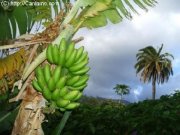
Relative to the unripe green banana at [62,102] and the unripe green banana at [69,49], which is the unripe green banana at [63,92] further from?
the unripe green banana at [69,49]

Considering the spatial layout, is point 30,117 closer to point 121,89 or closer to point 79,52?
point 79,52

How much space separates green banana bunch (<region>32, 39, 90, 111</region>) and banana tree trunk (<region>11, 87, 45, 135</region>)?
76 millimetres

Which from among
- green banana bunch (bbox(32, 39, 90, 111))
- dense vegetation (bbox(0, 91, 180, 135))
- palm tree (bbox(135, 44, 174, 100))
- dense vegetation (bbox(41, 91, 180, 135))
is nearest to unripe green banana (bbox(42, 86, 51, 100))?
green banana bunch (bbox(32, 39, 90, 111))

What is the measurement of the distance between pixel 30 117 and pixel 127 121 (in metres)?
5.70

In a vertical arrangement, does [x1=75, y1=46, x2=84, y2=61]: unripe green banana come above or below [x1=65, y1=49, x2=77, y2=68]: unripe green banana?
above

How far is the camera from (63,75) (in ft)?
9.27

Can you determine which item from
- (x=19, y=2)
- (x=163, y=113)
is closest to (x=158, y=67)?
(x=163, y=113)

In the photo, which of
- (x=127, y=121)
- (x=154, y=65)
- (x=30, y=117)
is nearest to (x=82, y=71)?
(x=30, y=117)

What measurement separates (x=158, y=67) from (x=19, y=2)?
6173cm

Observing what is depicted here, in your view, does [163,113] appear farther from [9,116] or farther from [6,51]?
[6,51]

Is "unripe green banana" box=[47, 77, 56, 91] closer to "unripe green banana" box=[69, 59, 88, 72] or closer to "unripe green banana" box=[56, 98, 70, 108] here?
"unripe green banana" box=[56, 98, 70, 108]

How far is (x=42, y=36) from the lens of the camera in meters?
3.02

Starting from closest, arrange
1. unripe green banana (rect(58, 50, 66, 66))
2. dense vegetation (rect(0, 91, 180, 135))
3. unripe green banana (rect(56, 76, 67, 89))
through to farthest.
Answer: unripe green banana (rect(56, 76, 67, 89)) < unripe green banana (rect(58, 50, 66, 66)) < dense vegetation (rect(0, 91, 180, 135))

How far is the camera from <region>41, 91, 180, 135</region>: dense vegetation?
760 cm
